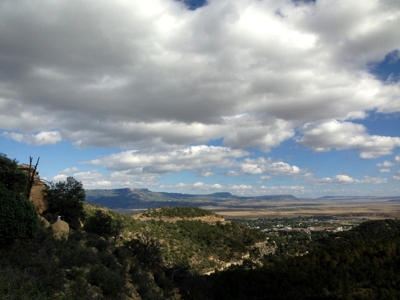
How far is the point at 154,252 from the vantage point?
27.5 m

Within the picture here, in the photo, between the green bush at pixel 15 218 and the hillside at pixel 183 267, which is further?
the green bush at pixel 15 218

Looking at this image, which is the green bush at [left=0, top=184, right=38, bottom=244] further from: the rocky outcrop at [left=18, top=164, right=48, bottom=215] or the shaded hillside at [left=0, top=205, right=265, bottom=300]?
the rocky outcrop at [left=18, top=164, right=48, bottom=215]

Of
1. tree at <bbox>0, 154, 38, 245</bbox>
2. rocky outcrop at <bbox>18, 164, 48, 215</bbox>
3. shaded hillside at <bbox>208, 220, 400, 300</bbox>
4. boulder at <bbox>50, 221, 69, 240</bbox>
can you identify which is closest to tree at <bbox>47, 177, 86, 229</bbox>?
rocky outcrop at <bbox>18, 164, 48, 215</bbox>

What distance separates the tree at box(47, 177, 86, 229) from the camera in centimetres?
2944

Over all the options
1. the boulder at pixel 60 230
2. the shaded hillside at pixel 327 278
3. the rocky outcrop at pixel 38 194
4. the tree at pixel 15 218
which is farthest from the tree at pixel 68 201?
the shaded hillside at pixel 327 278

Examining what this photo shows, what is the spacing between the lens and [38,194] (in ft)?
98.7

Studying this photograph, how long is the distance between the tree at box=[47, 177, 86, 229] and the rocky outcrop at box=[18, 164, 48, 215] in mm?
675

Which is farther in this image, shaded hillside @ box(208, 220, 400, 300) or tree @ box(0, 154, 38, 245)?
shaded hillside @ box(208, 220, 400, 300)

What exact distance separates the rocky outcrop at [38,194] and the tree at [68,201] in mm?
675

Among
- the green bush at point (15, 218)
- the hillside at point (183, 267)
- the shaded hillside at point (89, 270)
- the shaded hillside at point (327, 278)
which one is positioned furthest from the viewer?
the shaded hillside at point (327, 278)

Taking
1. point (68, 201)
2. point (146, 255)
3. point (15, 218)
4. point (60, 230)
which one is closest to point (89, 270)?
point (15, 218)

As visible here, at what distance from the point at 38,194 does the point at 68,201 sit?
353cm

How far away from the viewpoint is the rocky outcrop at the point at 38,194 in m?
29.1

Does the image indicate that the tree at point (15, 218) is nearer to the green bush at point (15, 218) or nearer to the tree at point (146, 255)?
the green bush at point (15, 218)
